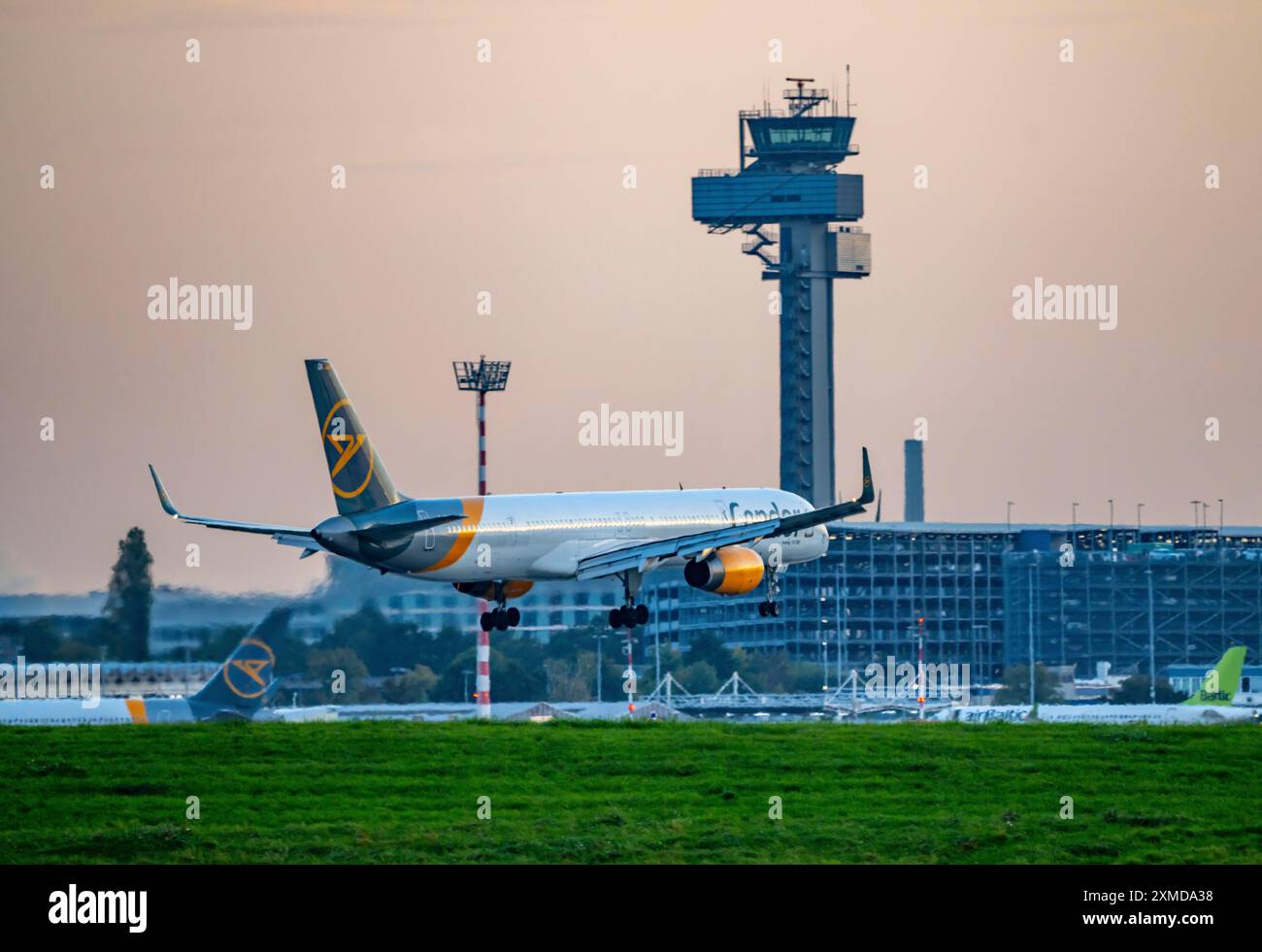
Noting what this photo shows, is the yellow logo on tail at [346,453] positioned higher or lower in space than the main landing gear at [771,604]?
higher

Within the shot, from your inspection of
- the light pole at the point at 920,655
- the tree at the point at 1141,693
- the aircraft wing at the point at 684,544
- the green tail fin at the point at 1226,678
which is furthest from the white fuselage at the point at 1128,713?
the light pole at the point at 920,655

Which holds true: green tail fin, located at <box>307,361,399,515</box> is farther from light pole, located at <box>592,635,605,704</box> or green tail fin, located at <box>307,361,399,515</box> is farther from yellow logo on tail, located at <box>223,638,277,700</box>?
light pole, located at <box>592,635,605,704</box>

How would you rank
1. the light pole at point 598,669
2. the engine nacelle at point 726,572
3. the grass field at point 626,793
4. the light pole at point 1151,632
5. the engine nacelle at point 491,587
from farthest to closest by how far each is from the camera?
the light pole at point 1151,632 < the light pole at point 598,669 < the engine nacelle at point 726,572 < the engine nacelle at point 491,587 < the grass field at point 626,793

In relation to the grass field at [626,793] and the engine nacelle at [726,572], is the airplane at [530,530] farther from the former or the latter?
the grass field at [626,793]

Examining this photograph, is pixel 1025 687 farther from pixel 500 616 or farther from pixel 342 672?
pixel 500 616

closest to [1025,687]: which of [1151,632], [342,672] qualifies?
[1151,632]
